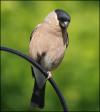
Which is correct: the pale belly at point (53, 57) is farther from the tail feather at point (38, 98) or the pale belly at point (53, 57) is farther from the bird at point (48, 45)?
the tail feather at point (38, 98)

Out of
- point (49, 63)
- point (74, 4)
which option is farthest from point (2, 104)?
point (49, 63)

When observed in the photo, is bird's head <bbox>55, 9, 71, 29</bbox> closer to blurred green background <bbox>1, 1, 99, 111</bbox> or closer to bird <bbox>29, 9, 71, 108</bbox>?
bird <bbox>29, 9, 71, 108</bbox>

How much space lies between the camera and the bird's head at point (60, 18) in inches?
146

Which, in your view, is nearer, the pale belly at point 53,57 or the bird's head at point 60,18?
the bird's head at point 60,18

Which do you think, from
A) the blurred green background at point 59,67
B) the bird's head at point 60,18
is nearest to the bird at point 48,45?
the bird's head at point 60,18

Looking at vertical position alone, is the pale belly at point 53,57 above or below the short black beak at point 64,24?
below

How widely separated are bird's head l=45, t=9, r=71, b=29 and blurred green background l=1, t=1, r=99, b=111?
1.21 metres

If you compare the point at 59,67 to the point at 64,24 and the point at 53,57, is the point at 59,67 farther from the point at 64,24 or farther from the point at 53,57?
the point at 64,24

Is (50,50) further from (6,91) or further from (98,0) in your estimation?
(98,0)

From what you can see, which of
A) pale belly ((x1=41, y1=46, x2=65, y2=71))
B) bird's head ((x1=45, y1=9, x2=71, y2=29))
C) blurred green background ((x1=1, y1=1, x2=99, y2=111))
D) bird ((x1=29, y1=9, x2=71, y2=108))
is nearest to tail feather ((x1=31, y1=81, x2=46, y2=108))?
bird ((x1=29, y1=9, x2=71, y2=108))

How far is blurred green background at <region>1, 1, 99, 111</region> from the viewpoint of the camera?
5168mm

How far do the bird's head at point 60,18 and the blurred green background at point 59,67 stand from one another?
1.21m

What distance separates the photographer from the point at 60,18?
12.3ft

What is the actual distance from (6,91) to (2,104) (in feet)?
0.39
